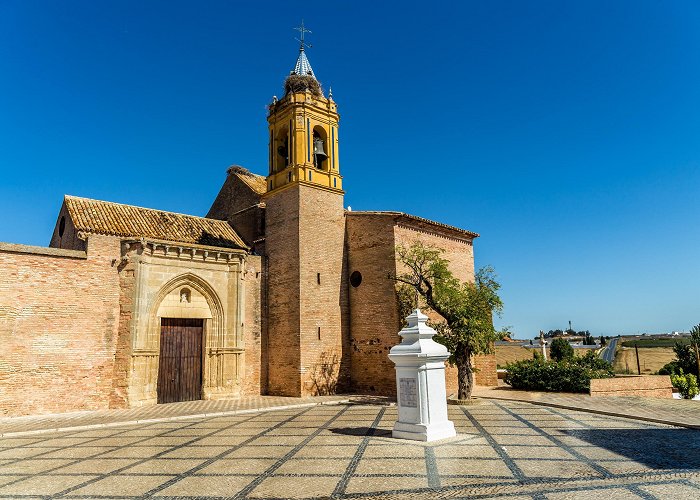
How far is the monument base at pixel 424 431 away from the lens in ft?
27.6

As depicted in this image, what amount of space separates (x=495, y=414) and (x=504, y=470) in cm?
541

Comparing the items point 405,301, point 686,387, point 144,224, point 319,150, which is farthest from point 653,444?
point 144,224

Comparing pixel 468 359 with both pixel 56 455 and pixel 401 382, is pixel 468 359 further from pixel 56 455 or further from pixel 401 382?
pixel 56 455

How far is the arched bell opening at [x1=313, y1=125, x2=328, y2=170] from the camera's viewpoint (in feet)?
61.8

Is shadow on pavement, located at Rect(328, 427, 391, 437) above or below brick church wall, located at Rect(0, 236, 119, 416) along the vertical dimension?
below

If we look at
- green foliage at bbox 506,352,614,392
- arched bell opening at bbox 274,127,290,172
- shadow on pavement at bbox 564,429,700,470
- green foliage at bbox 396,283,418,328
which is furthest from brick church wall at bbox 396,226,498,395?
shadow on pavement at bbox 564,429,700,470

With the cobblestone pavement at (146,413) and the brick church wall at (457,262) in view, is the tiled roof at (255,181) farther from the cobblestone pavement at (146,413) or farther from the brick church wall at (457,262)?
the cobblestone pavement at (146,413)

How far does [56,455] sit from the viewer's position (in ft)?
26.4

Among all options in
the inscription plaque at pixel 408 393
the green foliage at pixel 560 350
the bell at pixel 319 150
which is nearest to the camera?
the inscription plaque at pixel 408 393

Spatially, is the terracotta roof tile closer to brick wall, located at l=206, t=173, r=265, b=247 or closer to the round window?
brick wall, located at l=206, t=173, r=265, b=247

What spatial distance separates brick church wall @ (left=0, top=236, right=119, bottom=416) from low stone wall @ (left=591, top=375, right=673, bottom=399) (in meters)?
15.5

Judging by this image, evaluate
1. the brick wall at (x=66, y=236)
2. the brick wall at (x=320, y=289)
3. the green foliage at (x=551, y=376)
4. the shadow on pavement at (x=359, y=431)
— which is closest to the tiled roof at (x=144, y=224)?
the brick wall at (x=66, y=236)

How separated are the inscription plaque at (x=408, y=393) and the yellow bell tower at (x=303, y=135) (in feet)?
33.5

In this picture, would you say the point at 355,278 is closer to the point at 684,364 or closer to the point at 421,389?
the point at 421,389
